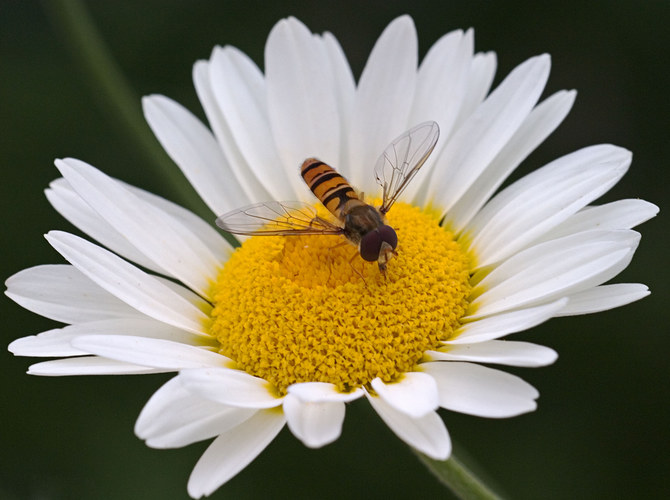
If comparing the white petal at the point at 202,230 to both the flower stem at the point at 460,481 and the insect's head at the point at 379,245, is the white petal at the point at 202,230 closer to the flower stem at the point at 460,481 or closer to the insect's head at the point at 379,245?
the insect's head at the point at 379,245

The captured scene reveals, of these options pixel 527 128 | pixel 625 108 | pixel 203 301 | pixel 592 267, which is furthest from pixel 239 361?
pixel 625 108

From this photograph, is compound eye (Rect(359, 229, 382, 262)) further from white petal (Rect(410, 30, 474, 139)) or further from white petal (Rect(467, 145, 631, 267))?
white petal (Rect(410, 30, 474, 139))

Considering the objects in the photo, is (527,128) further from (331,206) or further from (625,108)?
(625,108)

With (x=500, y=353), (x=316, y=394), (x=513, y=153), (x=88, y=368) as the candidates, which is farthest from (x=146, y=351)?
(x=513, y=153)

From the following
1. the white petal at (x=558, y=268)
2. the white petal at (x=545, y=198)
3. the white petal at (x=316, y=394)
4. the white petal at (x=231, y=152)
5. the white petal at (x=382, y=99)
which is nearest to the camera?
the white petal at (x=316, y=394)

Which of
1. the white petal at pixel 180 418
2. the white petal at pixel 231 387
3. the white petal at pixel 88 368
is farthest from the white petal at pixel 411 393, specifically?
the white petal at pixel 88 368

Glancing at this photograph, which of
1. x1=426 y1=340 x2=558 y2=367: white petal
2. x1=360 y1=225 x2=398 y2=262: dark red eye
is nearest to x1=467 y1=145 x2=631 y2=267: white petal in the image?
x1=360 y1=225 x2=398 y2=262: dark red eye
